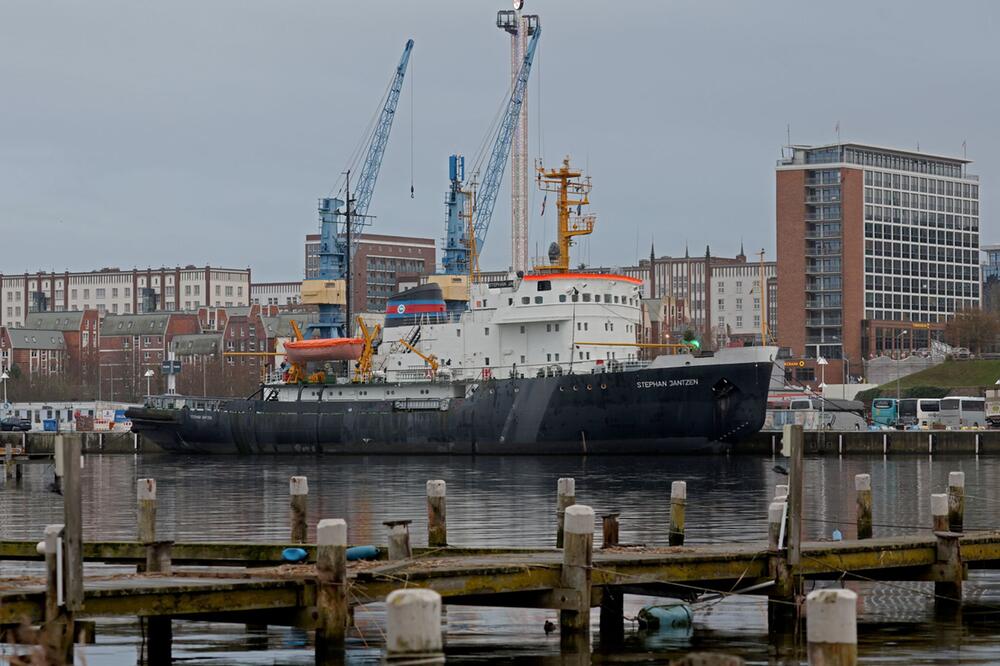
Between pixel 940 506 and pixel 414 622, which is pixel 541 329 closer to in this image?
pixel 940 506

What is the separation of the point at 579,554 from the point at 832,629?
692 centimetres

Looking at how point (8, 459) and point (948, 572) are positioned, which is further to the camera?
point (8, 459)

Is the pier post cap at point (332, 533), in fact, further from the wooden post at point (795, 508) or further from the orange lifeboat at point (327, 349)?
the orange lifeboat at point (327, 349)

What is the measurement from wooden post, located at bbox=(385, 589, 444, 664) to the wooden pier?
4.45 metres

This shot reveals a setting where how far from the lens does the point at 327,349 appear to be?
72125 mm

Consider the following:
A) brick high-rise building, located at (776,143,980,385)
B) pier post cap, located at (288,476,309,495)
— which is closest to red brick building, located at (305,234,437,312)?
brick high-rise building, located at (776,143,980,385)

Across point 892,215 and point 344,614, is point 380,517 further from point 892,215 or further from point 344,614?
point 892,215

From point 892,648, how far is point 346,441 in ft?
176

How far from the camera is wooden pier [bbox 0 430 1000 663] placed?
1544 centimetres

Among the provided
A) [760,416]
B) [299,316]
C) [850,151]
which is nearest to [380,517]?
[760,416]

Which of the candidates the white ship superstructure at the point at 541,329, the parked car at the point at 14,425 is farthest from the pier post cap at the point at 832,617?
the parked car at the point at 14,425

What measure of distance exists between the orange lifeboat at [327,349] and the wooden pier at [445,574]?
4960 centimetres

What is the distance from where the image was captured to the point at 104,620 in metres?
20.3

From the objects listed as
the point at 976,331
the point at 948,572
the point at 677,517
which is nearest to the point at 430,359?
the point at 677,517
